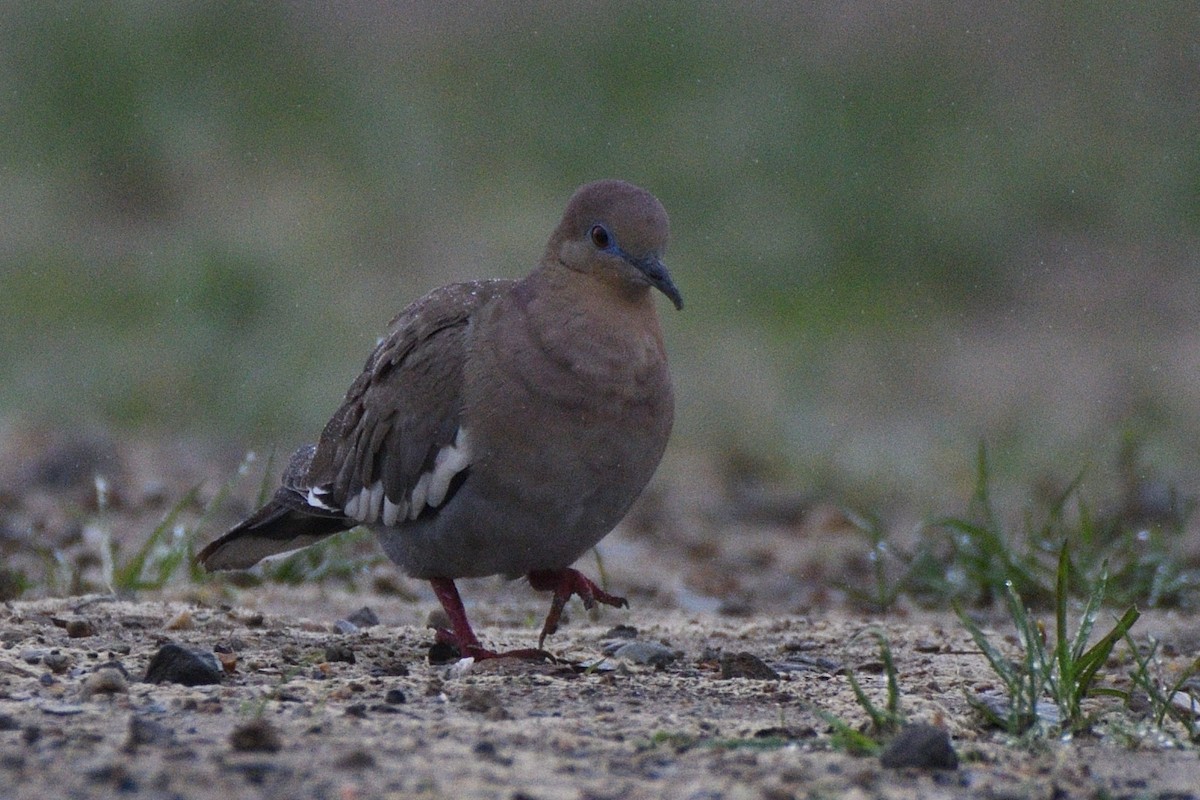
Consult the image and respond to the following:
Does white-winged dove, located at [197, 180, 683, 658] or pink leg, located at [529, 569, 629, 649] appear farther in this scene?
pink leg, located at [529, 569, 629, 649]

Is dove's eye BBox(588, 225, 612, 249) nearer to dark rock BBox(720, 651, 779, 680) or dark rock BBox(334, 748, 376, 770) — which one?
dark rock BBox(720, 651, 779, 680)

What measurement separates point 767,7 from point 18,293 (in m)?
7.57

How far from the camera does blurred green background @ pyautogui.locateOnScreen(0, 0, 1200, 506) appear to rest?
1007 centimetres

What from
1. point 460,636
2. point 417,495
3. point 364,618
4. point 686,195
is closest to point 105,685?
point 460,636

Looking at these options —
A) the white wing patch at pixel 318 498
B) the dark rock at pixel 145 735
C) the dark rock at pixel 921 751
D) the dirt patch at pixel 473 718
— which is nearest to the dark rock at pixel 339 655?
the dirt patch at pixel 473 718

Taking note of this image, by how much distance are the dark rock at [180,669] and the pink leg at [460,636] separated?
2.48ft

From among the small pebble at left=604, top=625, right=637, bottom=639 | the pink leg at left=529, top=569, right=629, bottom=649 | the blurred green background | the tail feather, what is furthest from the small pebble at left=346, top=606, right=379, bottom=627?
the blurred green background

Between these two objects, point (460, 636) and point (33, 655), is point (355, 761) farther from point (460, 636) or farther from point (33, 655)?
point (460, 636)

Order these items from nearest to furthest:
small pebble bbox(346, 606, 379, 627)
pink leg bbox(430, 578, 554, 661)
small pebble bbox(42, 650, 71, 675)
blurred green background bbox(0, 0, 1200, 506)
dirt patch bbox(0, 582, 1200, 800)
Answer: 1. dirt patch bbox(0, 582, 1200, 800)
2. small pebble bbox(42, 650, 71, 675)
3. pink leg bbox(430, 578, 554, 661)
4. small pebble bbox(346, 606, 379, 627)
5. blurred green background bbox(0, 0, 1200, 506)

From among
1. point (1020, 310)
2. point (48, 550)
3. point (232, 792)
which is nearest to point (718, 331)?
point (1020, 310)

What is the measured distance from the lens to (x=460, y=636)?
449 cm

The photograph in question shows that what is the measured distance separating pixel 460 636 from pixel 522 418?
22.3 inches

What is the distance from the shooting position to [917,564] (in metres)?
5.86

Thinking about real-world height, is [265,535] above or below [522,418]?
below
